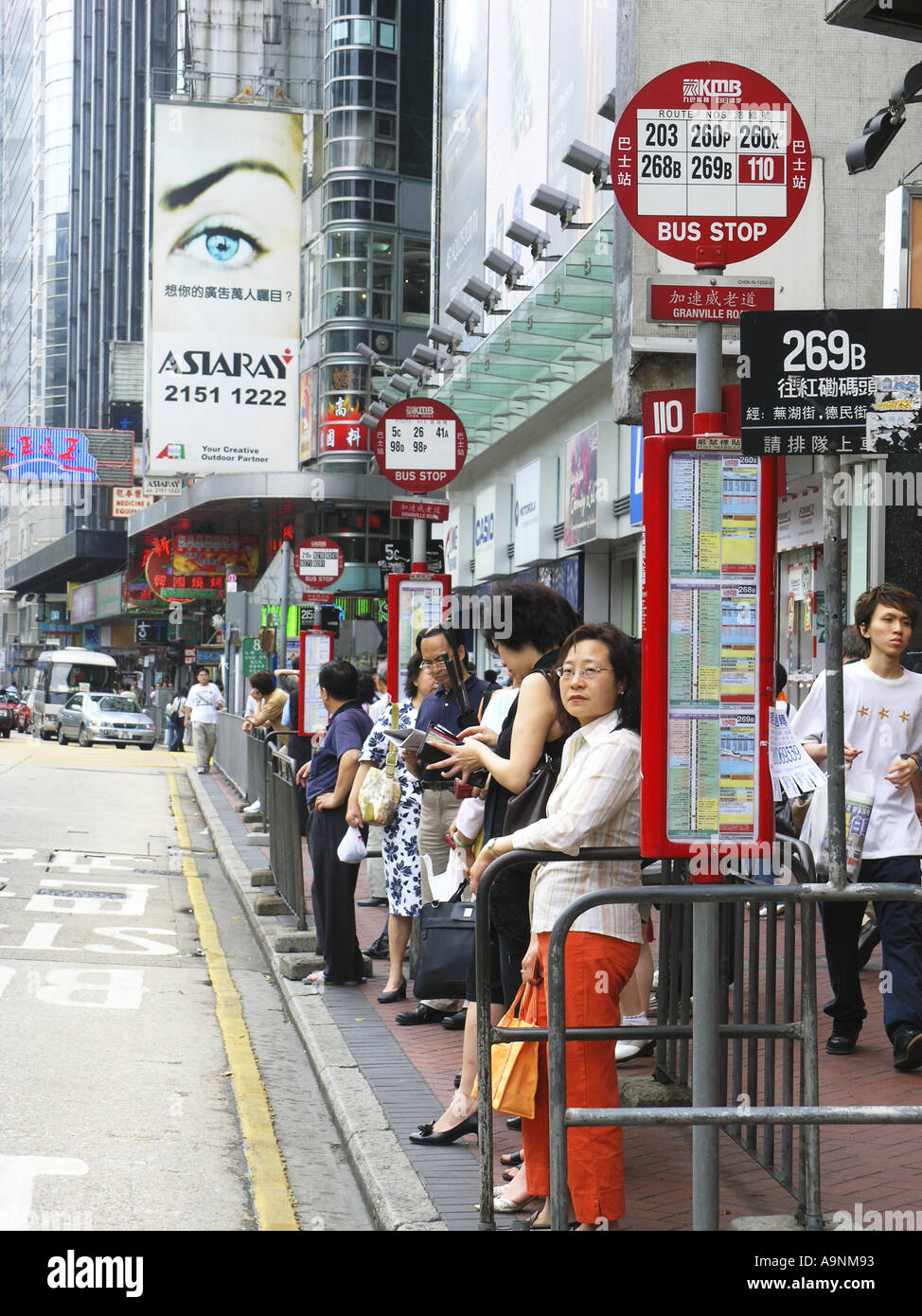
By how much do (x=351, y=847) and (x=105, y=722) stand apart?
36.6 metres

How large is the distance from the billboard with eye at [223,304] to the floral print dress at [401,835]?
1393 cm

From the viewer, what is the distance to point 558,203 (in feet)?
52.4

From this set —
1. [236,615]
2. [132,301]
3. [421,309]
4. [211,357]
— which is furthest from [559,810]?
[132,301]

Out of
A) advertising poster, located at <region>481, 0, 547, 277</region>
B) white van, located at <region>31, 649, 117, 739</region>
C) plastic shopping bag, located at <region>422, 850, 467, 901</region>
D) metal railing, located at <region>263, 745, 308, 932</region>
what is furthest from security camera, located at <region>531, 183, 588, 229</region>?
white van, located at <region>31, 649, 117, 739</region>

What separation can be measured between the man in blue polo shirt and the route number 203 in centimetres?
551

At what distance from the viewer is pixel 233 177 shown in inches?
850

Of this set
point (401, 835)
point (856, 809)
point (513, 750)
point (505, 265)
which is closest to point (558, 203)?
point (505, 265)

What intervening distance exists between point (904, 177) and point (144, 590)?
2139 inches

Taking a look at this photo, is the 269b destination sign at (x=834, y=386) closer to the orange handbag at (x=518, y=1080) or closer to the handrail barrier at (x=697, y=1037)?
the handrail barrier at (x=697, y=1037)

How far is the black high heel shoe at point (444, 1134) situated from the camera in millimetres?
5816

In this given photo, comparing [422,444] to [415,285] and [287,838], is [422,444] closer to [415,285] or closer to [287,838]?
[287,838]

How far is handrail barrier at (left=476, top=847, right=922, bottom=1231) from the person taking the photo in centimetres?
398

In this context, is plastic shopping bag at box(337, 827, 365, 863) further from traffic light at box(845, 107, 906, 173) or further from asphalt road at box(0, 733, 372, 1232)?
traffic light at box(845, 107, 906, 173)

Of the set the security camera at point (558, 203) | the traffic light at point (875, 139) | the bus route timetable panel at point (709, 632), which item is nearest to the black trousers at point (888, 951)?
the bus route timetable panel at point (709, 632)
